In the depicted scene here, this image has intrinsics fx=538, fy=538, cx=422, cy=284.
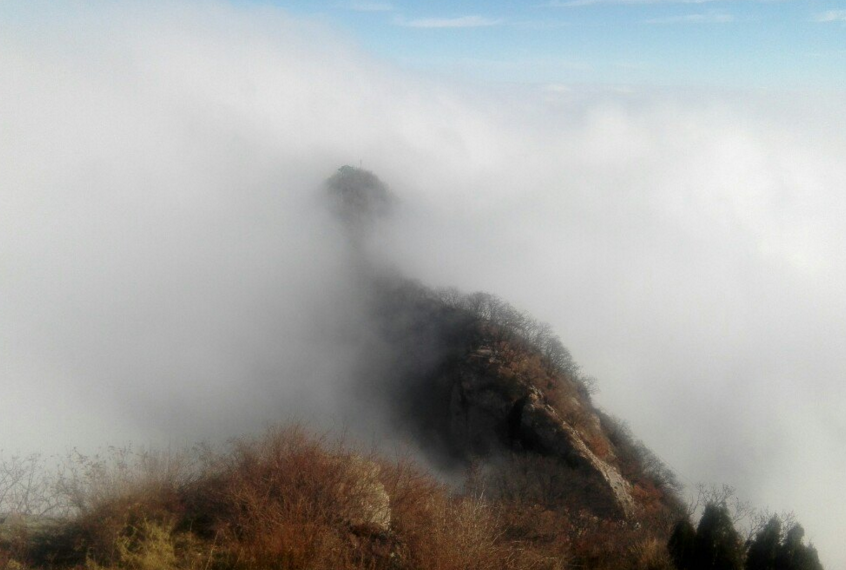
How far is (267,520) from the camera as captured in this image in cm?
729

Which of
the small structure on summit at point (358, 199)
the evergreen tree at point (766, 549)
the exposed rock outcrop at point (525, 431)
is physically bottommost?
the exposed rock outcrop at point (525, 431)

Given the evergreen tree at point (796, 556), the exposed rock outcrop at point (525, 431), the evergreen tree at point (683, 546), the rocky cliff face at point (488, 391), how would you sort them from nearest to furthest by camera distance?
the evergreen tree at point (796, 556) < the evergreen tree at point (683, 546) < the exposed rock outcrop at point (525, 431) < the rocky cliff face at point (488, 391)

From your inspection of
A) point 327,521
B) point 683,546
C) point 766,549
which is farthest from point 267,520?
point 766,549

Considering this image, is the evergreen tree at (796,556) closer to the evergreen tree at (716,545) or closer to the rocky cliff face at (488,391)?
the evergreen tree at (716,545)

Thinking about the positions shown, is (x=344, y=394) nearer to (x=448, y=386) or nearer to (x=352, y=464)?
(x=448, y=386)

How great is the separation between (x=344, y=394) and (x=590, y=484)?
1543cm

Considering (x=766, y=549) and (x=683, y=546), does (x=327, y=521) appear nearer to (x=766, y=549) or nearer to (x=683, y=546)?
(x=683, y=546)

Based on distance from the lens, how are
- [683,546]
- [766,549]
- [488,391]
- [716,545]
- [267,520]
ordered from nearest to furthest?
[267,520] < [716,545] < [766,549] < [683,546] < [488,391]

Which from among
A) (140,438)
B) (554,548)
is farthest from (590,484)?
(140,438)

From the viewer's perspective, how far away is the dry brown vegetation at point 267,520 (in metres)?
7.11

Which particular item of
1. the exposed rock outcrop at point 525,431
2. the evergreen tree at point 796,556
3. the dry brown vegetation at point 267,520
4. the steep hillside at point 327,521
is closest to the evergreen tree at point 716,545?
the steep hillside at point 327,521

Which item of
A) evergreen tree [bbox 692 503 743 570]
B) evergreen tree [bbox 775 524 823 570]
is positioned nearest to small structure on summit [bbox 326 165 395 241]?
evergreen tree [bbox 692 503 743 570]

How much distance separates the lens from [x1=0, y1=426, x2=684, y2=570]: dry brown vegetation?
280 inches

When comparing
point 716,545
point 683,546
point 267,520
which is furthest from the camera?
point 683,546
